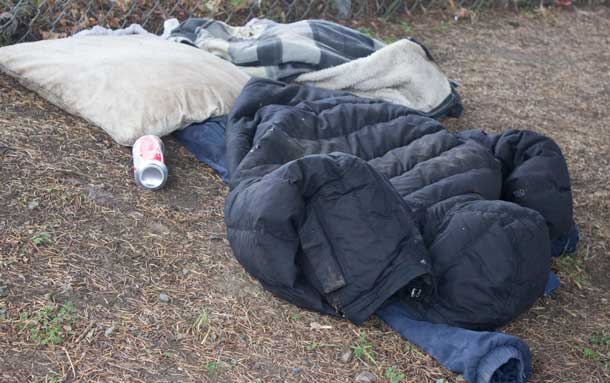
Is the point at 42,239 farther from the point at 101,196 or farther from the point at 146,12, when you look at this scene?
the point at 146,12

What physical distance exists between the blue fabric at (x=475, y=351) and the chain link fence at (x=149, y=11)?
2864 mm

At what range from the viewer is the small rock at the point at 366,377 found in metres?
2.66

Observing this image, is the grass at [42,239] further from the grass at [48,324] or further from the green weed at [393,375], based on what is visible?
the green weed at [393,375]

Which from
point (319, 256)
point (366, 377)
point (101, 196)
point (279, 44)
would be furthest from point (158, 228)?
point (279, 44)

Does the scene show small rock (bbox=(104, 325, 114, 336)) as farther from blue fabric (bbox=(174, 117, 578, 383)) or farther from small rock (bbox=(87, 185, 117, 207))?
blue fabric (bbox=(174, 117, 578, 383))

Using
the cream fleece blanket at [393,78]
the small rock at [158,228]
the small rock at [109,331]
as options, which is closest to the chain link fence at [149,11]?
the cream fleece blanket at [393,78]

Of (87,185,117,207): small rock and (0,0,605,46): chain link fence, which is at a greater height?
(87,185,117,207): small rock

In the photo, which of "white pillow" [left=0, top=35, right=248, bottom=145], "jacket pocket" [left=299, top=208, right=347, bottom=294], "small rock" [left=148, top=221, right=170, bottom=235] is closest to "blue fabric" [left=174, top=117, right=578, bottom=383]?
"jacket pocket" [left=299, top=208, right=347, bottom=294]

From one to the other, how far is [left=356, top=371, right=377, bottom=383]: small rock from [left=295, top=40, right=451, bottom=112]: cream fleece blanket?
6.11ft

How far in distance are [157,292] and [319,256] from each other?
0.57 m

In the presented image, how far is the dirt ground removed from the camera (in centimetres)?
262

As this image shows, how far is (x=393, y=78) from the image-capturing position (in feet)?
14.1

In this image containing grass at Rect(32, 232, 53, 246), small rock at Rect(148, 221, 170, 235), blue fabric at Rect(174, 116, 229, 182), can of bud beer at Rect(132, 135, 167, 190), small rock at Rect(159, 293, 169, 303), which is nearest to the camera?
small rock at Rect(159, 293, 169, 303)

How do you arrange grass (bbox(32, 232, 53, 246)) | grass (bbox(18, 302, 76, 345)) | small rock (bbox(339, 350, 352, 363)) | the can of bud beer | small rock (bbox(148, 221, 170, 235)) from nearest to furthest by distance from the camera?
grass (bbox(18, 302, 76, 345)), small rock (bbox(339, 350, 352, 363)), grass (bbox(32, 232, 53, 246)), small rock (bbox(148, 221, 170, 235)), the can of bud beer
